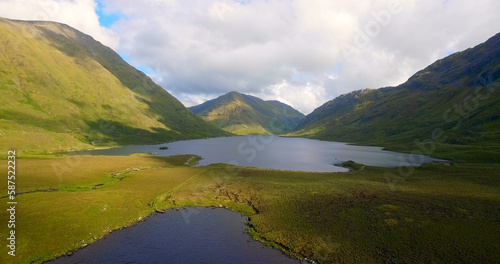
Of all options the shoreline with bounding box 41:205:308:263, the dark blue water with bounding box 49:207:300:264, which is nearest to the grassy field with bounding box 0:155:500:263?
the shoreline with bounding box 41:205:308:263

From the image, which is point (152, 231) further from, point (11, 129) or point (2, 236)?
point (11, 129)

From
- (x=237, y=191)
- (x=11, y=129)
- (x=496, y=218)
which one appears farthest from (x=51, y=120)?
(x=496, y=218)

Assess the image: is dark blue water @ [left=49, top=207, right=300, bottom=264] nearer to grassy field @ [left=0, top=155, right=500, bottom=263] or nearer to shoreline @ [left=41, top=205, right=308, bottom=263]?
shoreline @ [left=41, top=205, right=308, bottom=263]

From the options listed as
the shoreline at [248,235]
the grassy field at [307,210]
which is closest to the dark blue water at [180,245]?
the shoreline at [248,235]

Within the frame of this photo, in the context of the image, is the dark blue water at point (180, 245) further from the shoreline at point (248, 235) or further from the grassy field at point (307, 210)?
the grassy field at point (307, 210)

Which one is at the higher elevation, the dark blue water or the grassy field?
the grassy field

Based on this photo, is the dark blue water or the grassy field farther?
the grassy field

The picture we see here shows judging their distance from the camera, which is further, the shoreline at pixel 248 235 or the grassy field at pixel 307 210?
the grassy field at pixel 307 210
